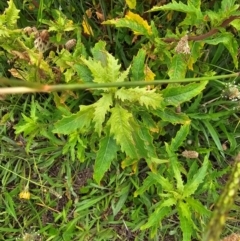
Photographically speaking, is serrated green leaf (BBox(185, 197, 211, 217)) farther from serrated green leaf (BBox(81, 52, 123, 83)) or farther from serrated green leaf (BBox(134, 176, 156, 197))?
serrated green leaf (BBox(81, 52, 123, 83))

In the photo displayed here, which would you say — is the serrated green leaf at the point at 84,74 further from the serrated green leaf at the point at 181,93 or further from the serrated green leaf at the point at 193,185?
the serrated green leaf at the point at 193,185

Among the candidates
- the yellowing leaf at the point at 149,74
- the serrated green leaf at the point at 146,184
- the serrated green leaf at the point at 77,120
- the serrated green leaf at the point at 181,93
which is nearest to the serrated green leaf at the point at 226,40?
the serrated green leaf at the point at 181,93

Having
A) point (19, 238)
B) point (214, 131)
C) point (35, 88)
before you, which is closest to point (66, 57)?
point (214, 131)

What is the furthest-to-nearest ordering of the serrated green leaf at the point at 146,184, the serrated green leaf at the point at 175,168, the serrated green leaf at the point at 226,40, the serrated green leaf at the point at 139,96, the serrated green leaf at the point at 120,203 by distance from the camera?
the serrated green leaf at the point at 120,203, the serrated green leaf at the point at 146,184, the serrated green leaf at the point at 175,168, the serrated green leaf at the point at 226,40, the serrated green leaf at the point at 139,96

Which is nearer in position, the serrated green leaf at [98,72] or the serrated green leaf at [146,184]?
the serrated green leaf at [98,72]

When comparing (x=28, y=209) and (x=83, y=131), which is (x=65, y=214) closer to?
(x=28, y=209)

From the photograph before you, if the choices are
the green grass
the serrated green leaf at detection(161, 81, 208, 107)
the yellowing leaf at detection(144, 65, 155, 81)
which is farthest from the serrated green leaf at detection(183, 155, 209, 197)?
the yellowing leaf at detection(144, 65, 155, 81)
